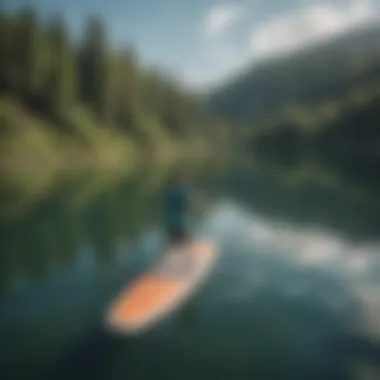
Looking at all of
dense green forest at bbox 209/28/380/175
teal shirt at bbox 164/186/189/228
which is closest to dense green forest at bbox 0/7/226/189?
dense green forest at bbox 209/28/380/175

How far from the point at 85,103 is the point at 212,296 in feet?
97.8

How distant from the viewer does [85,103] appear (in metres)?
36.7

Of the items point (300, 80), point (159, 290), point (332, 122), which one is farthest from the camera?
point (300, 80)

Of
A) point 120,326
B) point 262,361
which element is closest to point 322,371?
point 262,361

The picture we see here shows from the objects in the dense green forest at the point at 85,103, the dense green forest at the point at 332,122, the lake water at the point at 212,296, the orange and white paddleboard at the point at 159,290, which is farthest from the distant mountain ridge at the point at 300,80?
the orange and white paddleboard at the point at 159,290

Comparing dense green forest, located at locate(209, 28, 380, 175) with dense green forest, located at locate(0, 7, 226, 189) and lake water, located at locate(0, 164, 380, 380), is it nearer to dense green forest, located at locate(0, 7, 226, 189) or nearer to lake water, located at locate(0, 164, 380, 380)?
dense green forest, located at locate(0, 7, 226, 189)

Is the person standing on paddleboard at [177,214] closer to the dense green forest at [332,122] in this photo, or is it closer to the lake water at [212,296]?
the lake water at [212,296]

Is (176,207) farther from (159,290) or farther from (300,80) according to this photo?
(300,80)

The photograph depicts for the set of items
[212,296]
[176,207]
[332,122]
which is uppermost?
[332,122]

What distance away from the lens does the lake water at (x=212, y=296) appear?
650cm

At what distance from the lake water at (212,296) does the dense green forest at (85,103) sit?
13.1 meters

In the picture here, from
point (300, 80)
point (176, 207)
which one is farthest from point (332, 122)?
point (176, 207)

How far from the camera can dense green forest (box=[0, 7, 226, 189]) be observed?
104 feet

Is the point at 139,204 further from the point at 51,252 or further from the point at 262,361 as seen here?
the point at 262,361
